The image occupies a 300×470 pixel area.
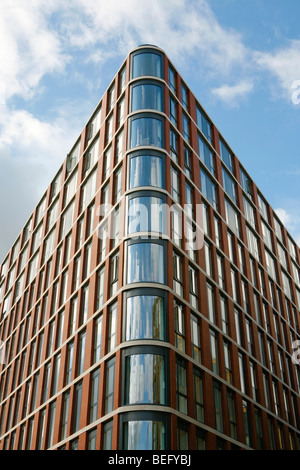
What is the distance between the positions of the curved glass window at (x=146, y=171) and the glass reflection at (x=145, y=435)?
46.4 ft

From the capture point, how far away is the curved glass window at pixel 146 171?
34062 millimetres

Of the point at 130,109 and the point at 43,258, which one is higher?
the point at 130,109

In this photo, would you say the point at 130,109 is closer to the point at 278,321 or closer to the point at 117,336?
the point at 117,336

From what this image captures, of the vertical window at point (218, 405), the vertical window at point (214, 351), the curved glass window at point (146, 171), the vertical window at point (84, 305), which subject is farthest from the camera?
the vertical window at point (84, 305)

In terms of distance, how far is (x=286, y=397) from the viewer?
42062 millimetres

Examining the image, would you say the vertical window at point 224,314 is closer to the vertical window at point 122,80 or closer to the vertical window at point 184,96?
the vertical window at point 184,96

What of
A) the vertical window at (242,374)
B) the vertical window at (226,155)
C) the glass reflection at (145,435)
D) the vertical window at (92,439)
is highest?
the vertical window at (226,155)

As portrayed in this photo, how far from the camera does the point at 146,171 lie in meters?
34.4

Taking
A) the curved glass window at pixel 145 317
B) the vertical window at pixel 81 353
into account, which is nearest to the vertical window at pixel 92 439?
the vertical window at pixel 81 353

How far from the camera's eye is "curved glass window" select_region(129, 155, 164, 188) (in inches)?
1341

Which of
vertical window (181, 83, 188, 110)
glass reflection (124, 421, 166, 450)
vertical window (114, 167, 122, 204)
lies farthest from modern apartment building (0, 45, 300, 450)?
vertical window (181, 83, 188, 110)

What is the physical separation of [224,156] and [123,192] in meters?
15.4

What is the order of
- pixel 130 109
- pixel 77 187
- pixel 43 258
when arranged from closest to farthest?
pixel 130 109
pixel 77 187
pixel 43 258
